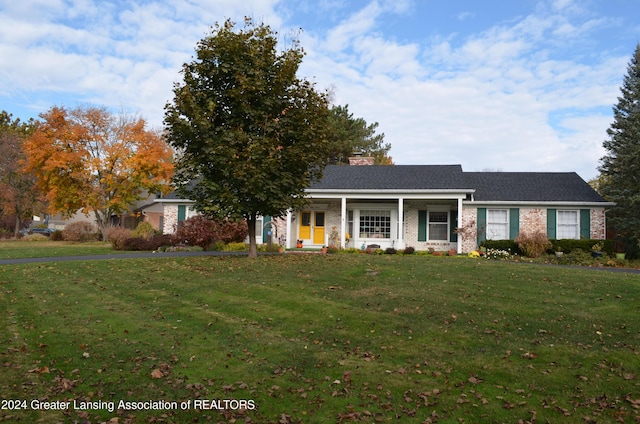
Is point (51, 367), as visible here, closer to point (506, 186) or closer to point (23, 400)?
point (23, 400)

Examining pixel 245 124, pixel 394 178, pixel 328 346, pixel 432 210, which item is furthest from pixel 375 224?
pixel 328 346

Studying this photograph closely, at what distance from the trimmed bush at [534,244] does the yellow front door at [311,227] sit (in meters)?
9.33

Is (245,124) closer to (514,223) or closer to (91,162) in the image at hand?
(514,223)

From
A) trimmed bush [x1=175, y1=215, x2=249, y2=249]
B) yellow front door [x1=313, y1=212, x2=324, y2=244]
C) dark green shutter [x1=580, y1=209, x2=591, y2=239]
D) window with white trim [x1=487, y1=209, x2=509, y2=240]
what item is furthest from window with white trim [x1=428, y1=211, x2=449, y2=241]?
trimmed bush [x1=175, y1=215, x2=249, y2=249]

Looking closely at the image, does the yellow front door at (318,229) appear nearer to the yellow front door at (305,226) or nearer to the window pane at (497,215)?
the yellow front door at (305,226)

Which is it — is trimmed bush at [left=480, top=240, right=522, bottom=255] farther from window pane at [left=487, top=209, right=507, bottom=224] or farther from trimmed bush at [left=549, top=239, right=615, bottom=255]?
window pane at [left=487, top=209, right=507, bottom=224]

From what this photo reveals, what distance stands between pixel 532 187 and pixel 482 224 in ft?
11.3

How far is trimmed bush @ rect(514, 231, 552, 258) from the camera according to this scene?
1909 cm

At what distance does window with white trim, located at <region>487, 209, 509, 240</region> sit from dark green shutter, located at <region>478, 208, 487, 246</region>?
0.50ft

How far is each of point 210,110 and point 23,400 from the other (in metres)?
9.19

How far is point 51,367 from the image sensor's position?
590cm

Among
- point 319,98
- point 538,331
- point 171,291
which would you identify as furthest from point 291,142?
point 538,331

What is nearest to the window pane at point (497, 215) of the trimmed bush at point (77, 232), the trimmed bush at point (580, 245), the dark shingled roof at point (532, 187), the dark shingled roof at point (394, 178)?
the dark shingled roof at point (532, 187)

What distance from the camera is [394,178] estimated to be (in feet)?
76.6
